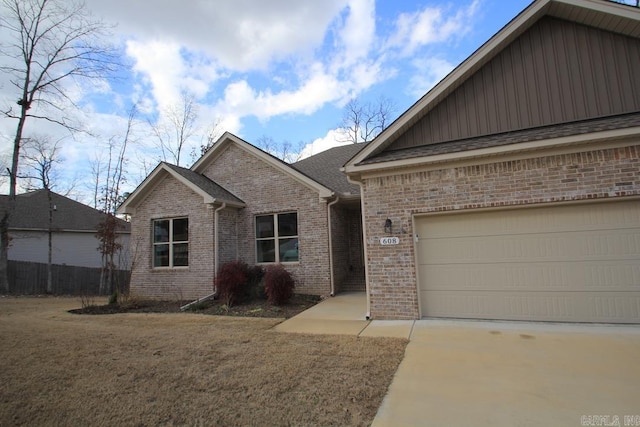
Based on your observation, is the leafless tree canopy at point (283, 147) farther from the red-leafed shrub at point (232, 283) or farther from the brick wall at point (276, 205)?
the red-leafed shrub at point (232, 283)

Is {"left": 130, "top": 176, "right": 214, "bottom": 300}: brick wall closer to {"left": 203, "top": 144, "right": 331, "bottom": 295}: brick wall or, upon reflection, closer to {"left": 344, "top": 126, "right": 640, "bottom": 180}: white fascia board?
{"left": 203, "top": 144, "right": 331, "bottom": 295}: brick wall

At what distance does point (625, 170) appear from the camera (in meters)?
5.96

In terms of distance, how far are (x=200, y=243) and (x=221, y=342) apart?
19.5 feet

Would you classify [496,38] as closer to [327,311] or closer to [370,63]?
[327,311]

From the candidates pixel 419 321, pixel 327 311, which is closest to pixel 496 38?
pixel 419 321

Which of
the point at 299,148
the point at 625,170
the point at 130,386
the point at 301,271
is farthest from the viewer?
the point at 299,148

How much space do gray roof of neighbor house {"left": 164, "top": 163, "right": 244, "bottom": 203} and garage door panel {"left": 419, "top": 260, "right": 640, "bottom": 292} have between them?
729cm

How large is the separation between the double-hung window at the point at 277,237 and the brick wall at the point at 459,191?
463 cm

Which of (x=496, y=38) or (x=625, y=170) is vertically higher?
(x=496, y=38)

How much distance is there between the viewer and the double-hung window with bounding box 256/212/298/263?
11758 mm

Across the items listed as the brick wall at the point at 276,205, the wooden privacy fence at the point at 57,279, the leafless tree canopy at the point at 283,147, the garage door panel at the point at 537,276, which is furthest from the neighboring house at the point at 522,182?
the leafless tree canopy at the point at 283,147

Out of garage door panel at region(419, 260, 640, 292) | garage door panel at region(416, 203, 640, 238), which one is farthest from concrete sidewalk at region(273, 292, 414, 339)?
garage door panel at region(416, 203, 640, 238)

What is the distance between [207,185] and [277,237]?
124 inches

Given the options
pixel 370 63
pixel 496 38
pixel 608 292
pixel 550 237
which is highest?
pixel 370 63
